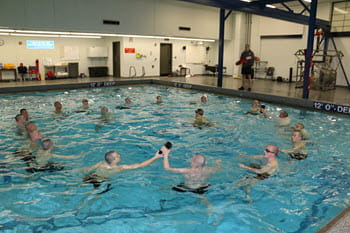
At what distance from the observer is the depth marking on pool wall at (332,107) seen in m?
10.0

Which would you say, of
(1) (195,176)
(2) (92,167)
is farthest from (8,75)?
(1) (195,176)

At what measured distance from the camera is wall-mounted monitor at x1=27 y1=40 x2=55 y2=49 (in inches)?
682

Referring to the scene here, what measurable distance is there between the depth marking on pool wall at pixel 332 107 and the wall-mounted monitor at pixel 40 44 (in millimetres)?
15213

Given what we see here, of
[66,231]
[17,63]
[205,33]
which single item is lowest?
[66,231]

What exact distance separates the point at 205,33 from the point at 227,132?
45.8 ft

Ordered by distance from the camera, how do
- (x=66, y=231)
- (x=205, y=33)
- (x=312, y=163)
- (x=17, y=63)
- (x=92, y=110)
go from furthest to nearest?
(x=205, y=33) < (x=17, y=63) < (x=92, y=110) < (x=312, y=163) < (x=66, y=231)

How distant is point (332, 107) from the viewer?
10.4 metres

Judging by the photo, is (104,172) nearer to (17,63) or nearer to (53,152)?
(53,152)

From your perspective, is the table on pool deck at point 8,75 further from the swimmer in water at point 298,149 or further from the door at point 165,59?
the swimmer in water at point 298,149

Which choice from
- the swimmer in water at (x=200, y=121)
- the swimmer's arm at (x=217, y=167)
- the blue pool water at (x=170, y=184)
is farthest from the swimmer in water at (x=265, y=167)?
the swimmer in water at (x=200, y=121)

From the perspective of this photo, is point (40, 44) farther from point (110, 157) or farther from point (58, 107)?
point (110, 157)

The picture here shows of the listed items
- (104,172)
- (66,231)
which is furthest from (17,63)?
(66,231)

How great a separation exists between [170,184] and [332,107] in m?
8.00

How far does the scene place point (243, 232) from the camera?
3.74m
